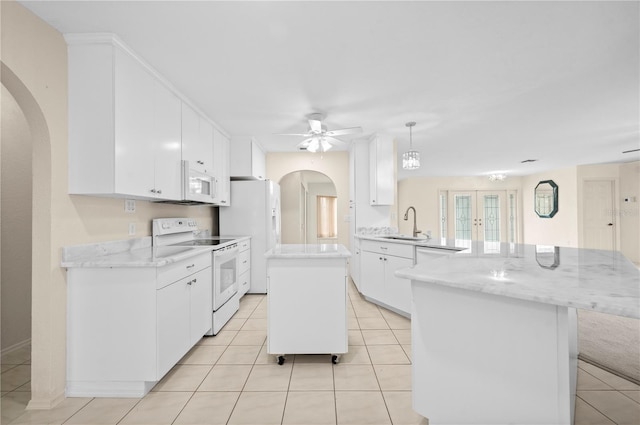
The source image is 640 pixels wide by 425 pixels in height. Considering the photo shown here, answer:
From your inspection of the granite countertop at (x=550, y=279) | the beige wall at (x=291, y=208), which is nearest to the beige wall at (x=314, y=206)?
the beige wall at (x=291, y=208)

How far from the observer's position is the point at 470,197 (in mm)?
8758

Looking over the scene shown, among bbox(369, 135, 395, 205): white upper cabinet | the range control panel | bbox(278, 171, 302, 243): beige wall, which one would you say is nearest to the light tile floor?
the range control panel

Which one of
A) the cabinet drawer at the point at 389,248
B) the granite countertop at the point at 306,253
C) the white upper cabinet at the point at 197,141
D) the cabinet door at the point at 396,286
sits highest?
the white upper cabinet at the point at 197,141

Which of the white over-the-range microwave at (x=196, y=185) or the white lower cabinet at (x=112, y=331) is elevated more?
the white over-the-range microwave at (x=196, y=185)

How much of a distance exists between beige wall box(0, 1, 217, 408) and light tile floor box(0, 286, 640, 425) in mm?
278

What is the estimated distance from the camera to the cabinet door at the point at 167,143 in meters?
2.36

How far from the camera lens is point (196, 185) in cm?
298

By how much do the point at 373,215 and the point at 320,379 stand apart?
2.80 metres

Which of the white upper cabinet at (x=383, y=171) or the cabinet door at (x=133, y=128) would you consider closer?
the cabinet door at (x=133, y=128)

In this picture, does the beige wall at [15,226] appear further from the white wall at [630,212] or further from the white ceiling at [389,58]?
the white wall at [630,212]

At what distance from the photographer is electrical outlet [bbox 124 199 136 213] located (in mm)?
2374

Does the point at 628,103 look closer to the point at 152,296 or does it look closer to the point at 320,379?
the point at 320,379

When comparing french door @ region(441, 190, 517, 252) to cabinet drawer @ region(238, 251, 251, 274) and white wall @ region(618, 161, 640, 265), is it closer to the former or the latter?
white wall @ region(618, 161, 640, 265)

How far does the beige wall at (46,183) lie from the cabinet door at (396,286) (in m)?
2.78
